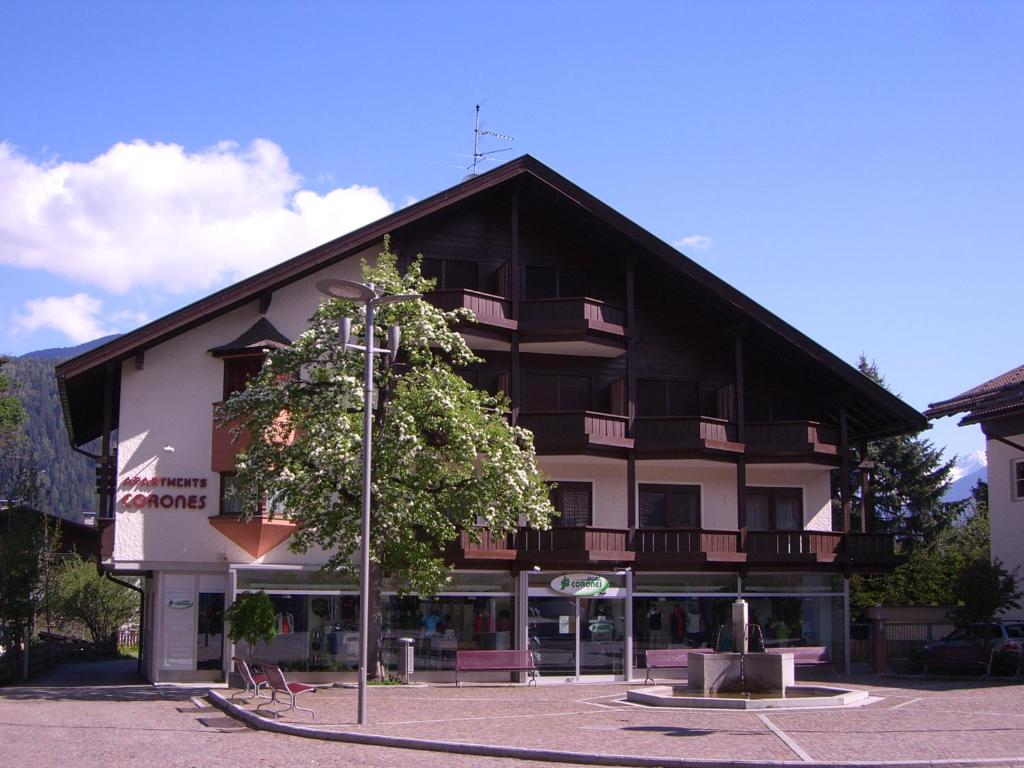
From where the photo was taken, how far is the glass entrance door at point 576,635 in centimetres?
3469

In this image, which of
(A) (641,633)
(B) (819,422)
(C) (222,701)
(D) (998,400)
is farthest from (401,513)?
(D) (998,400)

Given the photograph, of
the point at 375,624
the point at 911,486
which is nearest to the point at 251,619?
the point at 375,624

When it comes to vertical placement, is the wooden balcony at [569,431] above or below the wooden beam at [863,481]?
above

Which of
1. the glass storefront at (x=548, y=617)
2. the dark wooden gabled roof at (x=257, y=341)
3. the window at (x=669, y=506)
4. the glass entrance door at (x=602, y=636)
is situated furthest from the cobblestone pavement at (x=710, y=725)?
the dark wooden gabled roof at (x=257, y=341)

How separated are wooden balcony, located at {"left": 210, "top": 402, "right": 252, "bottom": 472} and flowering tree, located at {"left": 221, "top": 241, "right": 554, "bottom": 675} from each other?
231 cm

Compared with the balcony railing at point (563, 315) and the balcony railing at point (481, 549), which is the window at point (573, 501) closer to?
the balcony railing at point (481, 549)

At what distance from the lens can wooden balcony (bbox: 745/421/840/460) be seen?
3741 cm

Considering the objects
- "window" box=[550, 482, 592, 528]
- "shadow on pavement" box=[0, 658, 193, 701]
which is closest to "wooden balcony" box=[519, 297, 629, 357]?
"window" box=[550, 482, 592, 528]

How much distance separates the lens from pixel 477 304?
3475 cm

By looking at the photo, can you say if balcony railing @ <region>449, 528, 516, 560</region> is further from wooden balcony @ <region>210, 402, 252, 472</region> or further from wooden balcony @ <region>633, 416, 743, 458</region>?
wooden balcony @ <region>210, 402, 252, 472</region>

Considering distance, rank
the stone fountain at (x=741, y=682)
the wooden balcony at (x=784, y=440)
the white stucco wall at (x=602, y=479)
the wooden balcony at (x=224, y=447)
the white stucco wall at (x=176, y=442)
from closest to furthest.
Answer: the stone fountain at (x=741, y=682)
the white stucco wall at (x=176, y=442)
the wooden balcony at (x=224, y=447)
the white stucco wall at (x=602, y=479)
the wooden balcony at (x=784, y=440)

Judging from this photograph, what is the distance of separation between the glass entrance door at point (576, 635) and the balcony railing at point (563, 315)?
25.0 feet

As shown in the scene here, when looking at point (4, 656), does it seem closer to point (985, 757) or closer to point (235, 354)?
point (235, 354)

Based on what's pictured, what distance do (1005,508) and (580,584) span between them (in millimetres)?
14543
